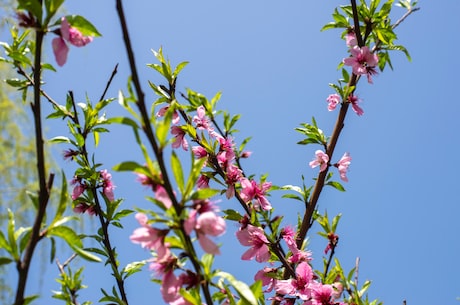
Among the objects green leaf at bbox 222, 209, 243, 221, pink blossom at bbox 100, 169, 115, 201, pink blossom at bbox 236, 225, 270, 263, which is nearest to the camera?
pink blossom at bbox 236, 225, 270, 263

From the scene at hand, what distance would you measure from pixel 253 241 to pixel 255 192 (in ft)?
1.02

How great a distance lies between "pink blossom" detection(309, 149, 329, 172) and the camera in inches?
75.5

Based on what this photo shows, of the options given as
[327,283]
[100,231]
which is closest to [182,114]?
[100,231]

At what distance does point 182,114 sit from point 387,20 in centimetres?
101

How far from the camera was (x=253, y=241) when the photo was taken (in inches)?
57.7

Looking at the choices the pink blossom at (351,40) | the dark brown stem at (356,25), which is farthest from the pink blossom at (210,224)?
the pink blossom at (351,40)

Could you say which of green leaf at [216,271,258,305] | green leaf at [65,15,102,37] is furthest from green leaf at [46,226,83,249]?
green leaf at [65,15,102,37]

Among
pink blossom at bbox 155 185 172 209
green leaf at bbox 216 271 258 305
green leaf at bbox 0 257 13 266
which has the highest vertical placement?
pink blossom at bbox 155 185 172 209

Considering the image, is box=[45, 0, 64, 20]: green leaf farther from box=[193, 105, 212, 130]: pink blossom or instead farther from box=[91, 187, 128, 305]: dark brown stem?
box=[193, 105, 212, 130]: pink blossom

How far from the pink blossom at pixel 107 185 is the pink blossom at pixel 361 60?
105 centimetres

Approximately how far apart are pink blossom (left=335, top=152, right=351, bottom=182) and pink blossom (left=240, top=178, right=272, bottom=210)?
371mm

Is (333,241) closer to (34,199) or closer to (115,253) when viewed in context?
(115,253)

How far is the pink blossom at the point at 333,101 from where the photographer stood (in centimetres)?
213

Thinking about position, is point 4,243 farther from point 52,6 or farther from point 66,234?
point 52,6
